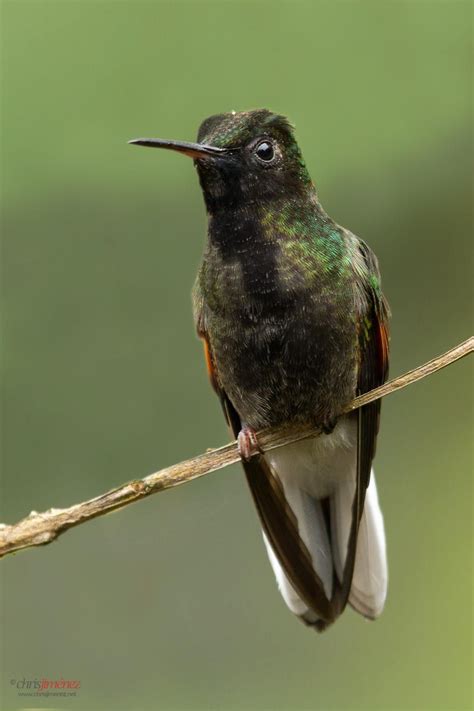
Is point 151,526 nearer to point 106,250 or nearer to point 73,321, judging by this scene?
point 73,321

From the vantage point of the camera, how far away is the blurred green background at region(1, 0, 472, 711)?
5555 millimetres

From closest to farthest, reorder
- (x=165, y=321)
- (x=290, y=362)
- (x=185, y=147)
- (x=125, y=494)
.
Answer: (x=125, y=494)
(x=185, y=147)
(x=290, y=362)
(x=165, y=321)

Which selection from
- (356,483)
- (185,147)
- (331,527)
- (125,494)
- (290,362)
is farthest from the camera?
(331,527)

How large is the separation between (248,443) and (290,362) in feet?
1.36

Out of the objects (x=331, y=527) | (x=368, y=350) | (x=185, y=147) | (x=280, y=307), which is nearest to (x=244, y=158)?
(x=185, y=147)

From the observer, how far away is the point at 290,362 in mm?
3793

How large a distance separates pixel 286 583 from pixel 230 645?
1.22 metres

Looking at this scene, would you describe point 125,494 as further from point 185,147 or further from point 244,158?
point 244,158

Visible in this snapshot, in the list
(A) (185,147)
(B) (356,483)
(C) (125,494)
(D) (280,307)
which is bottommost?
(C) (125,494)

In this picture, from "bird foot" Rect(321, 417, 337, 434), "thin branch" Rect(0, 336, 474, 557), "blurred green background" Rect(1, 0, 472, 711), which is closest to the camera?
"thin branch" Rect(0, 336, 474, 557)

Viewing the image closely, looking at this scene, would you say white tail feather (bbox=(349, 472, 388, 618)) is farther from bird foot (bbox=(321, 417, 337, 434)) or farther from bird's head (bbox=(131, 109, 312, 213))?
bird's head (bbox=(131, 109, 312, 213))

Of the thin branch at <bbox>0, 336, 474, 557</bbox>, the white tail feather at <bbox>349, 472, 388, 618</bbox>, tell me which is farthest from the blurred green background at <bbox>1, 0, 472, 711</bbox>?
the thin branch at <bbox>0, 336, 474, 557</bbox>

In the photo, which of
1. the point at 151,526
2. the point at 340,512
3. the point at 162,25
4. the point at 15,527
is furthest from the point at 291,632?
the point at 162,25

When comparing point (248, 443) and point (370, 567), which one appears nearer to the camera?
point (248, 443)
